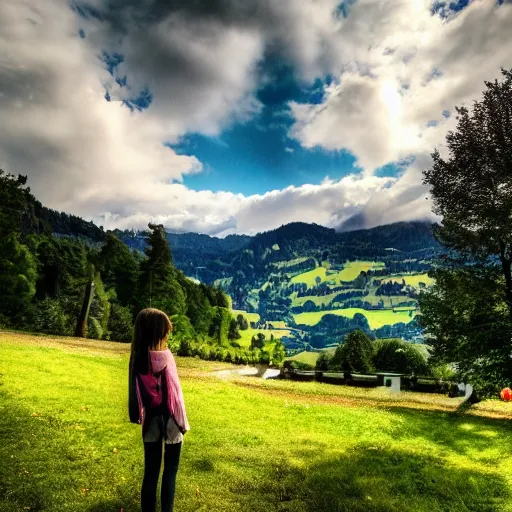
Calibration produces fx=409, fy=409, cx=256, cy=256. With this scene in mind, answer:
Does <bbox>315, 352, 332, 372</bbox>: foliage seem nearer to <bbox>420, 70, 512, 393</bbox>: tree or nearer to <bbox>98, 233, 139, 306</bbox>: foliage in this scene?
<bbox>420, 70, 512, 393</bbox>: tree

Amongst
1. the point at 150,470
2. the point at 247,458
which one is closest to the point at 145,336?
the point at 150,470

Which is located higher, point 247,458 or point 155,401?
point 155,401

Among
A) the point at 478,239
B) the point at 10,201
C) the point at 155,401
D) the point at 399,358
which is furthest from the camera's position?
the point at 399,358

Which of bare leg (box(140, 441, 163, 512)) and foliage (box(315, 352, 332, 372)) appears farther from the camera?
foliage (box(315, 352, 332, 372))

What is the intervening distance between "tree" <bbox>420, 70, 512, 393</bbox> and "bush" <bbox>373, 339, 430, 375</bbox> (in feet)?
99.7

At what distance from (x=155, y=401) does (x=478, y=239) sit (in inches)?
761

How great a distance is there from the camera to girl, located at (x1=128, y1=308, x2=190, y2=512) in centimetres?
610

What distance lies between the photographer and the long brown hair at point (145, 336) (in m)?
6.18

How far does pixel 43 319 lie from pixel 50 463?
57.7 meters

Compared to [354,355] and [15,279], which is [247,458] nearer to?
[354,355]

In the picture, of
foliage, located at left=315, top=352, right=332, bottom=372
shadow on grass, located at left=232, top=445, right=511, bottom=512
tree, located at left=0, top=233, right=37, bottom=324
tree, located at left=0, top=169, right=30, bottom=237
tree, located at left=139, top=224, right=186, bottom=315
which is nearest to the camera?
shadow on grass, located at left=232, top=445, right=511, bottom=512

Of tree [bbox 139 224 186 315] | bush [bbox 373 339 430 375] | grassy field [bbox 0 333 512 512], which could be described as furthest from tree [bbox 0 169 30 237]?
bush [bbox 373 339 430 375]

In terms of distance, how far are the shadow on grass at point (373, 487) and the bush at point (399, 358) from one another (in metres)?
41.9

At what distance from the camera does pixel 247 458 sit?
1091 cm
